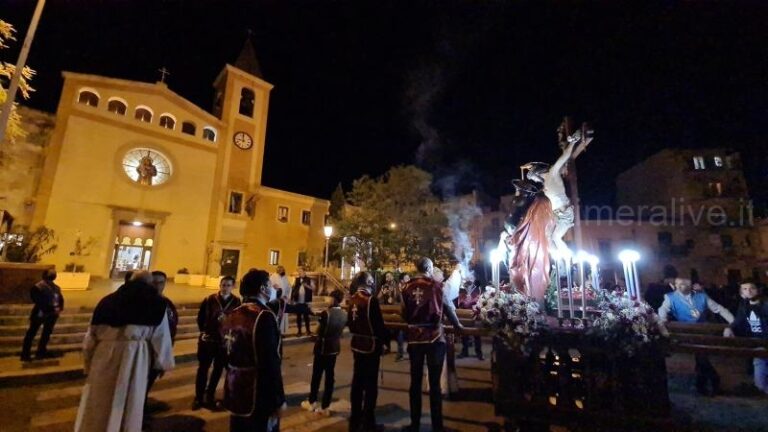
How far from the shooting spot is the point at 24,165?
1831 cm

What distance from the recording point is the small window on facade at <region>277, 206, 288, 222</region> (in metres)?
25.7

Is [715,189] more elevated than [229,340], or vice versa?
[715,189]

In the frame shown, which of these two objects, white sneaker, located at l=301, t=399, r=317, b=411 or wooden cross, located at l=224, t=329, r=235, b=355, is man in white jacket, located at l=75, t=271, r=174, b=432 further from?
white sneaker, located at l=301, t=399, r=317, b=411

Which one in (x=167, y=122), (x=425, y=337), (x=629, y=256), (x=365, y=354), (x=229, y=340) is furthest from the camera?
(x=167, y=122)

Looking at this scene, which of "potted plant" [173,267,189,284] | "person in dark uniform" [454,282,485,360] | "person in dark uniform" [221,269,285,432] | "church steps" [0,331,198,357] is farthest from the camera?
"potted plant" [173,267,189,284]

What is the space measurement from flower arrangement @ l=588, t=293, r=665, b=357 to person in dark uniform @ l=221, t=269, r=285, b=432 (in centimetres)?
348

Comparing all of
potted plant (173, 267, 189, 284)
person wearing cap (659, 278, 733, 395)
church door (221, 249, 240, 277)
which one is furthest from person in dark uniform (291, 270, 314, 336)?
church door (221, 249, 240, 277)

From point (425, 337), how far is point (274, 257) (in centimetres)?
2233

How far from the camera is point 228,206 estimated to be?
23.3 metres

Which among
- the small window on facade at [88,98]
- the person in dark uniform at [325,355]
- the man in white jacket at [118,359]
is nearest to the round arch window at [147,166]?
A: the small window on facade at [88,98]

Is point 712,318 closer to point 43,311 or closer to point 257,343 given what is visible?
point 257,343

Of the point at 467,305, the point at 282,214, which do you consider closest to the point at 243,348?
the point at 467,305

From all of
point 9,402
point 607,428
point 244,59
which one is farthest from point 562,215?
point 244,59

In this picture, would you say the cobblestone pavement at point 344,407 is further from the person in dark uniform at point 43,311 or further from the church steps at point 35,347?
the church steps at point 35,347
